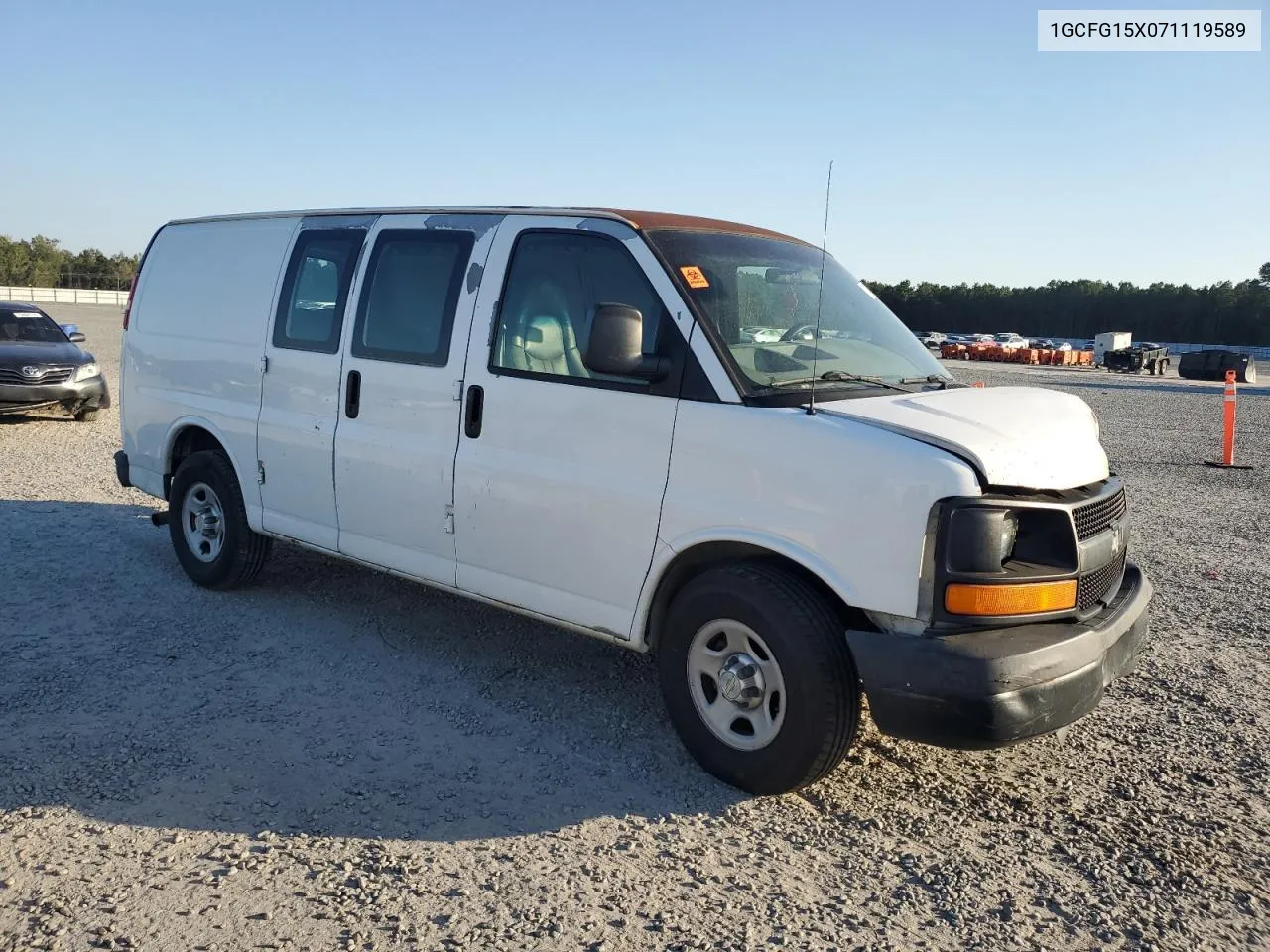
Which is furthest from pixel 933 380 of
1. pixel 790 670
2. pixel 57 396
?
pixel 57 396

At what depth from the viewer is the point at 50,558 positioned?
6.88 metres

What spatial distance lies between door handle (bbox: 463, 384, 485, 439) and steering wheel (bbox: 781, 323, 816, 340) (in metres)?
1.38

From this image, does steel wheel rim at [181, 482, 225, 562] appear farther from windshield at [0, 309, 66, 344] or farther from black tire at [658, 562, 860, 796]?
windshield at [0, 309, 66, 344]

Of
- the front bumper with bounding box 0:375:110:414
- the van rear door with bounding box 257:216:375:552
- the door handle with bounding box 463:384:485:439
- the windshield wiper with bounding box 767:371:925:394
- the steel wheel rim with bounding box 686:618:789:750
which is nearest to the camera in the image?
the steel wheel rim with bounding box 686:618:789:750

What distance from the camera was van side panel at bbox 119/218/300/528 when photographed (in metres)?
5.97

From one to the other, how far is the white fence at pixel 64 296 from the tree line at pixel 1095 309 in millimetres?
61720

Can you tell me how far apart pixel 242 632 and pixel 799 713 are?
331 centimetres

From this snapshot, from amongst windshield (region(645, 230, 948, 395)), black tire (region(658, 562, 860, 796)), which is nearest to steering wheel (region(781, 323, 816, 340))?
windshield (region(645, 230, 948, 395))

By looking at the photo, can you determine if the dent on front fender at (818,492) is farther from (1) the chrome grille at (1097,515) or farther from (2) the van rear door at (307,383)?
(2) the van rear door at (307,383)

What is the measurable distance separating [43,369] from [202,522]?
8.41 m

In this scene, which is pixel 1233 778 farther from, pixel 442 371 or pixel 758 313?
pixel 442 371

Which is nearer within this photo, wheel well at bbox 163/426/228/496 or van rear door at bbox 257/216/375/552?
van rear door at bbox 257/216/375/552

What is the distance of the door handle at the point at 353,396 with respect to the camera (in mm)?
5254

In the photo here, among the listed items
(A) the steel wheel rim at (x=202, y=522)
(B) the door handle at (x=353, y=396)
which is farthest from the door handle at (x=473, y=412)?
(A) the steel wheel rim at (x=202, y=522)
